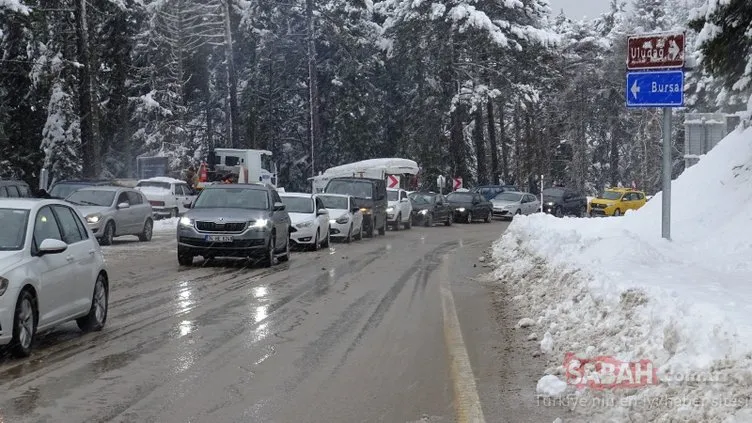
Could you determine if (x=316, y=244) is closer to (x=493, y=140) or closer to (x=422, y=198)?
(x=422, y=198)

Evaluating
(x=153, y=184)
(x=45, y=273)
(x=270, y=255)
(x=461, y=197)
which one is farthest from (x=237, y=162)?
(x=45, y=273)

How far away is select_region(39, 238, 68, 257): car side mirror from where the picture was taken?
8930 millimetres

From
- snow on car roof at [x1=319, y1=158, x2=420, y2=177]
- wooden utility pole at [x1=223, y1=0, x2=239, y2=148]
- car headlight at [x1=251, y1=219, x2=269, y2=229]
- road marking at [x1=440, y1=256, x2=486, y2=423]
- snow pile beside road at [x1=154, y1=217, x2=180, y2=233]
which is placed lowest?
snow pile beside road at [x1=154, y1=217, x2=180, y2=233]

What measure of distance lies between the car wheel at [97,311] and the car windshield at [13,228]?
4.70 ft

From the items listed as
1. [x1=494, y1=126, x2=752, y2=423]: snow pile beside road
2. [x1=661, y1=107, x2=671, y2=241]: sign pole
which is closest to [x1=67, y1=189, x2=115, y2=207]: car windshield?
[x1=494, y1=126, x2=752, y2=423]: snow pile beside road

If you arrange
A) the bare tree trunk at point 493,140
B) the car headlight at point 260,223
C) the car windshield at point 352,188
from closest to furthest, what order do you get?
the car headlight at point 260,223 < the car windshield at point 352,188 < the bare tree trunk at point 493,140

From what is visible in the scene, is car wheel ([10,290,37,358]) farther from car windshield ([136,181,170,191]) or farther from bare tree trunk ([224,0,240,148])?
bare tree trunk ([224,0,240,148])

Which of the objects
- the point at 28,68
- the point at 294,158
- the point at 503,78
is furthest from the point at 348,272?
the point at 294,158

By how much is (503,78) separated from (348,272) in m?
40.3

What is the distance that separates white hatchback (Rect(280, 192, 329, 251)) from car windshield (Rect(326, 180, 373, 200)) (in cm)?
684

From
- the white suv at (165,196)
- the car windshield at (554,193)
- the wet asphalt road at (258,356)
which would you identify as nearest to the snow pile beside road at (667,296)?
the wet asphalt road at (258,356)

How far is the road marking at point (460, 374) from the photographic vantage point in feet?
22.4

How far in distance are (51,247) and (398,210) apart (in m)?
29.1

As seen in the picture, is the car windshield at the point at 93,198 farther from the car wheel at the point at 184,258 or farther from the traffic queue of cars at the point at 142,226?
the car wheel at the point at 184,258
